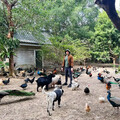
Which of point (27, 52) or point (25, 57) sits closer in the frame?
point (25, 57)

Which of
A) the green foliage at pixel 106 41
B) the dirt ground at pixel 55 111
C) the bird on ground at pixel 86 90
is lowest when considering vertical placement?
the dirt ground at pixel 55 111

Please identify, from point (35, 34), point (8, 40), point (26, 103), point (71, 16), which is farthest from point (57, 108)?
point (71, 16)

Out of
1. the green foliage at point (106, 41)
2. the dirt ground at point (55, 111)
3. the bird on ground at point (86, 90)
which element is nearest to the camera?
the dirt ground at point (55, 111)

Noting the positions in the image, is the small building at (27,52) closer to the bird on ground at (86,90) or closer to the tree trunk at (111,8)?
the bird on ground at (86,90)

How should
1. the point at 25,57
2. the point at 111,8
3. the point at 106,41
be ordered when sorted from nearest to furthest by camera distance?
the point at 111,8
the point at 25,57
the point at 106,41

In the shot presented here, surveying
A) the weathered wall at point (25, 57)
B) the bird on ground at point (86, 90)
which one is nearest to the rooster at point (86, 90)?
the bird on ground at point (86, 90)

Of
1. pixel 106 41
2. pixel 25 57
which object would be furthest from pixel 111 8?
pixel 106 41

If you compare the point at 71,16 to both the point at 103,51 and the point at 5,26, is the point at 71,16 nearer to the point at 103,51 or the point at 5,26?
the point at 103,51

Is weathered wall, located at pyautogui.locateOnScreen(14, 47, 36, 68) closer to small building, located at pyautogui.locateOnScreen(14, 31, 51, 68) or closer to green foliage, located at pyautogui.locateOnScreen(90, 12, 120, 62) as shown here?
small building, located at pyautogui.locateOnScreen(14, 31, 51, 68)

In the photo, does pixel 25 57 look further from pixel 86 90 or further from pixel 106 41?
pixel 106 41

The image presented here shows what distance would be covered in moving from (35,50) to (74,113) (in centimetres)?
1420

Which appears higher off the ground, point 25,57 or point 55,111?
point 25,57

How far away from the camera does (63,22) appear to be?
1078 inches

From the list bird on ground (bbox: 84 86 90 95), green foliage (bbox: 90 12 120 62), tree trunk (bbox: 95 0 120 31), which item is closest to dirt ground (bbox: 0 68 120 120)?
bird on ground (bbox: 84 86 90 95)
